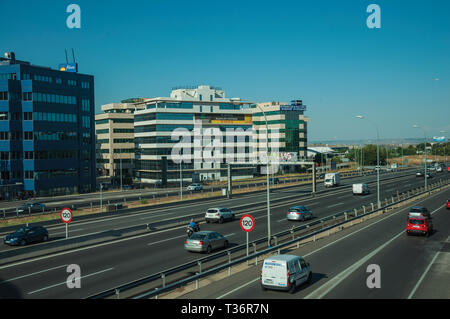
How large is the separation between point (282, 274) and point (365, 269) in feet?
19.4

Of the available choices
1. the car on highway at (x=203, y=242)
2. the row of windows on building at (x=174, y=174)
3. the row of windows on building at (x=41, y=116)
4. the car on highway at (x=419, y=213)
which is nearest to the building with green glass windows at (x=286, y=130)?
the row of windows on building at (x=174, y=174)

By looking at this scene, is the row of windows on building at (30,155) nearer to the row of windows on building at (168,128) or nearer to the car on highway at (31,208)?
the car on highway at (31,208)

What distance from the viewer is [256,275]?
19062 millimetres

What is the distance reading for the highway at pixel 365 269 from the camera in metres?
15.8

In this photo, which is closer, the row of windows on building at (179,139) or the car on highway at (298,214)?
the car on highway at (298,214)

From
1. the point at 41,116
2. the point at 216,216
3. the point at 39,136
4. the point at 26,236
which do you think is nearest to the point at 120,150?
the point at 41,116

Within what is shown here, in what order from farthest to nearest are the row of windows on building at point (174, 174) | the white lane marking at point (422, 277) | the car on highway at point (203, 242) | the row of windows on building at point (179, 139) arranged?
the row of windows on building at point (179, 139)
the row of windows on building at point (174, 174)
the car on highway at point (203, 242)
the white lane marking at point (422, 277)

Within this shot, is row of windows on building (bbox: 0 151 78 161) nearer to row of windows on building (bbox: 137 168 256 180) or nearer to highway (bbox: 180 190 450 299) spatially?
row of windows on building (bbox: 137 168 256 180)

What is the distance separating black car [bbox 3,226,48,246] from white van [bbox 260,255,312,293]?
2026 cm

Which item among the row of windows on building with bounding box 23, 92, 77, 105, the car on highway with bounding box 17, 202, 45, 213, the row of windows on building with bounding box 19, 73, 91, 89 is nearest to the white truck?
the car on highway with bounding box 17, 202, 45, 213

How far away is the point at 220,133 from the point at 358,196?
51507 mm

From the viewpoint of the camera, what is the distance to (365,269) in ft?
63.9

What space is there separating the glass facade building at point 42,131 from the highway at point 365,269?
59.0 meters
